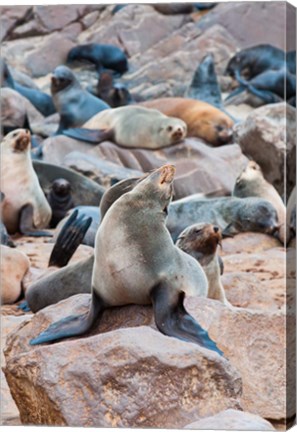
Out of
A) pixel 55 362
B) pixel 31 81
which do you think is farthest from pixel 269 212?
pixel 31 81

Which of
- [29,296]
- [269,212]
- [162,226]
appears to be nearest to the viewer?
[162,226]

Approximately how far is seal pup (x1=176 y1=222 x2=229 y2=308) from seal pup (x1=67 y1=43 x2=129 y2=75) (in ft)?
34.2

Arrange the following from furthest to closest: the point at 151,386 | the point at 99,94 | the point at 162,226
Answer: the point at 99,94 < the point at 162,226 < the point at 151,386

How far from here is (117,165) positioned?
44.4ft

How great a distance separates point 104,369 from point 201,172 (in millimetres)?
7476

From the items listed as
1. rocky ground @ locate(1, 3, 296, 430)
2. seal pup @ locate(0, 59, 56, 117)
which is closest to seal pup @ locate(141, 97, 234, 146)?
seal pup @ locate(0, 59, 56, 117)

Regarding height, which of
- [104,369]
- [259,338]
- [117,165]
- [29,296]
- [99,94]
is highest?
[104,369]

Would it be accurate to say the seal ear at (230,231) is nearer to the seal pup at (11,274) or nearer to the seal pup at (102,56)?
the seal pup at (11,274)

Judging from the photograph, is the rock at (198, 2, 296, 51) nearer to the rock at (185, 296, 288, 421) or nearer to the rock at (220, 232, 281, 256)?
the rock at (220, 232, 281, 256)

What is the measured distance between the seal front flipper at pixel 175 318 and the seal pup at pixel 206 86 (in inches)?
452

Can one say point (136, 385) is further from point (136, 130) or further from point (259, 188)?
point (136, 130)

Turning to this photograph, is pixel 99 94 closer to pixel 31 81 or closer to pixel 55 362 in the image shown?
pixel 31 81

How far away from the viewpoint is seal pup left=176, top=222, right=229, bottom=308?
7.82 metres

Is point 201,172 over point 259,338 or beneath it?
beneath
